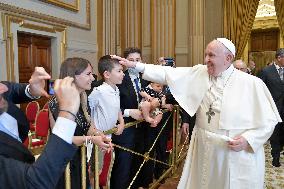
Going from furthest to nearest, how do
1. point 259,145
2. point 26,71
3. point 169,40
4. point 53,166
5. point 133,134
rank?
point 169,40
point 26,71
point 133,134
point 259,145
point 53,166

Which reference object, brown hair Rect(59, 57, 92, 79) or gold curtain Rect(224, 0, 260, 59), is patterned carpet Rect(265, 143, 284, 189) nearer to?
brown hair Rect(59, 57, 92, 79)

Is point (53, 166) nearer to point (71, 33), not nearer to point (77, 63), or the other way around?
point (77, 63)

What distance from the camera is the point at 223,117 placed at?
2898 mm

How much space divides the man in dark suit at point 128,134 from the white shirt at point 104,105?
28 cm

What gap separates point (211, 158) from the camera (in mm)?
3018

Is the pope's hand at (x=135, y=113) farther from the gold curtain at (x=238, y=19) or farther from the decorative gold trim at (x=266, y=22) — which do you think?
the decorative gold trim at (x=266, y=22)

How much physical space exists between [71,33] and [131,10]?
273cm

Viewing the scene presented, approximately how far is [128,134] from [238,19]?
7556mm

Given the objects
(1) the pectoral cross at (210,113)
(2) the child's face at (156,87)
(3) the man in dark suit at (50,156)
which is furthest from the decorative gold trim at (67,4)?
(3) the man in dark suit at (50,156)

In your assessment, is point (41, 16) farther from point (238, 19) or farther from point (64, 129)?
point (238, 19)

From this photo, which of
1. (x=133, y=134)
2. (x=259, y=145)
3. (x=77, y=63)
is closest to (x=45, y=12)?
(x=133, y=134)

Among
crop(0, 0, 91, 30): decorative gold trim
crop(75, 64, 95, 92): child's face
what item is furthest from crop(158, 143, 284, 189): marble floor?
crop(0, 0, 91, 30): decorative gold trim

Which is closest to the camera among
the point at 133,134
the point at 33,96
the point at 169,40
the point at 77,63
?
the point at 33,96

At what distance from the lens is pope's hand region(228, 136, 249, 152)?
108 inches
